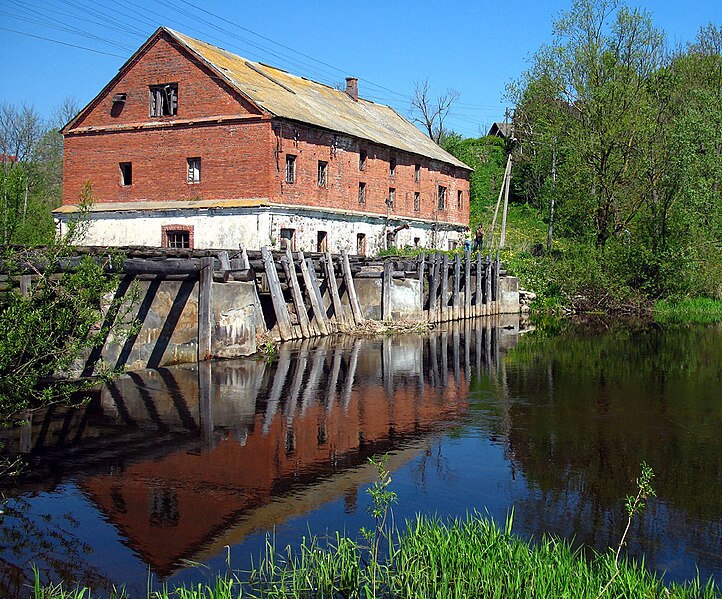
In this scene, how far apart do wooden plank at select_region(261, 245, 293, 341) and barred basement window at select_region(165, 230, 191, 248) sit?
13.9 m

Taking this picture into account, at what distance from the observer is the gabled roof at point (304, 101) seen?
31719 millimetres

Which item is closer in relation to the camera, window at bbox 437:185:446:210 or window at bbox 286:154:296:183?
window at bbox 286:154:296:183

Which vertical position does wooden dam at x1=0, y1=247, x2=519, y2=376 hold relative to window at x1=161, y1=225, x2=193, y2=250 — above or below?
below

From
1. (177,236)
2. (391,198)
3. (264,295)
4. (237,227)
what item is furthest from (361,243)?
(264,295)

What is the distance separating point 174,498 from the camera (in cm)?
715

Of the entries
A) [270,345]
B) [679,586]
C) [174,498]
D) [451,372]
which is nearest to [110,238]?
[270,345]

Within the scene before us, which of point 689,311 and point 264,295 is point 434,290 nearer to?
point 264,295

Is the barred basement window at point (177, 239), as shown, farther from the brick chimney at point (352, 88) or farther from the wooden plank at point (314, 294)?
the brick chimney at point (352, 88)

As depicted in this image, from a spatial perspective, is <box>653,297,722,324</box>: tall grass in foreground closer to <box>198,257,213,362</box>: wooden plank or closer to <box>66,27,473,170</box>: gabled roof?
<box>66,27,473,170</box>: gabled roof

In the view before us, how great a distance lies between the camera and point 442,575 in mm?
5105

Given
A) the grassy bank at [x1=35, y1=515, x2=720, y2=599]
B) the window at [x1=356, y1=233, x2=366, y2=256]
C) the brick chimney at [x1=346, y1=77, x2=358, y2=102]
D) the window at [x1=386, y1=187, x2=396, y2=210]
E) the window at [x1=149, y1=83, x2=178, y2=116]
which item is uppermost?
the brick chimney at [x1=346, y1=77, x2=358, y2=102]

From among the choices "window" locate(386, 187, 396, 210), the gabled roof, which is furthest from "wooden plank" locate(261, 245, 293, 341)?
"window" locate(386, 187, 396, 210)

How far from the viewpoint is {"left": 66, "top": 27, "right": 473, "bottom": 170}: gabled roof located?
3172cm

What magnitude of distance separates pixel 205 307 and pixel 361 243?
22595mm
